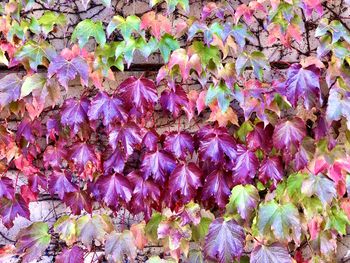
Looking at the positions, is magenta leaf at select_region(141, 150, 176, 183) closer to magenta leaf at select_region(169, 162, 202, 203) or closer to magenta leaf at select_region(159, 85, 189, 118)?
magenta leaf at select_region(169, 162, 202, 203)

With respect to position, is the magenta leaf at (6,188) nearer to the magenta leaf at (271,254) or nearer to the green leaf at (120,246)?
the green leaf at (120,246)

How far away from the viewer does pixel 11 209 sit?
89.1 inches

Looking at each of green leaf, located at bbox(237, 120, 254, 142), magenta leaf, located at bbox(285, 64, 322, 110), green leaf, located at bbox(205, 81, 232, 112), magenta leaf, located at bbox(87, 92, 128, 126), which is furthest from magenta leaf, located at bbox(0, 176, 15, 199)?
magenta leaf, located at bbox(285, 64, 322, 110)

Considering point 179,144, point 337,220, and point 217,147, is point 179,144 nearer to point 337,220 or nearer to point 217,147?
point 217,147

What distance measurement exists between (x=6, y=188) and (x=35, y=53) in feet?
2.18

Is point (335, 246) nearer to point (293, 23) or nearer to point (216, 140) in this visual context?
point (216, 140)

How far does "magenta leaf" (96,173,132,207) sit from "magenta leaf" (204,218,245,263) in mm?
418

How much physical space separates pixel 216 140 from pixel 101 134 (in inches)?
26.6

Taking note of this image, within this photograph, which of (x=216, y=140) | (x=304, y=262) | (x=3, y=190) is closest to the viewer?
(x=216, y=140)

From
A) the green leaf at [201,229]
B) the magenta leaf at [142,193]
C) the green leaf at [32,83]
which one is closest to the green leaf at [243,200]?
the green leaf at [201,229]

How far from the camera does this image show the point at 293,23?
217 centimetres

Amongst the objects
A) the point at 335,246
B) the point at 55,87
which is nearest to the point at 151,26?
the point at 55,87

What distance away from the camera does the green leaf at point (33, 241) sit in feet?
7.22

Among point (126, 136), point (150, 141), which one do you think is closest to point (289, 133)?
point (150, 141)
